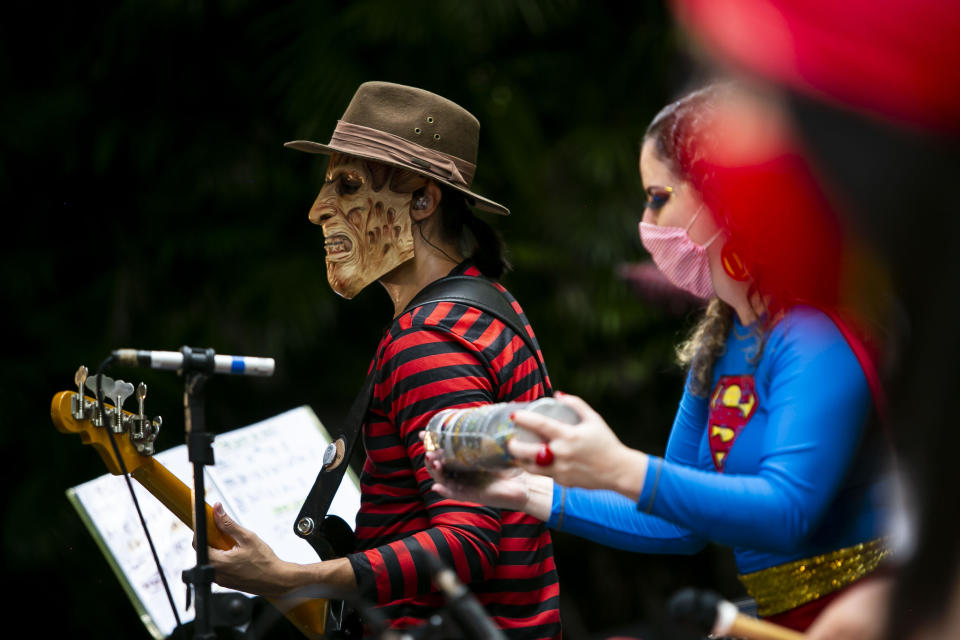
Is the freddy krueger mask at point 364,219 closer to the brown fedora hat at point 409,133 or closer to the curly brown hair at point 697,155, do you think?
the brown fedora hat at point 409,133

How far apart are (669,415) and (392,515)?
324cm

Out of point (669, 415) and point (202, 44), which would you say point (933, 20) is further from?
point (202, 44)

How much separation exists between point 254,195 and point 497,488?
11.8 ft

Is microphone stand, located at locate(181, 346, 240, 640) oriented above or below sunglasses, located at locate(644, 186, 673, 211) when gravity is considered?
below

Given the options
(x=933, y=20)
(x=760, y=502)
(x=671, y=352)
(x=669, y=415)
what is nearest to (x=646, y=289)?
(x=671, y=352)

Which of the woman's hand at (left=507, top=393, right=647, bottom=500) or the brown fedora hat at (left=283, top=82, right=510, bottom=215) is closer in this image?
the woman's hand at (left=507, top=393, right=647, bottom=500)

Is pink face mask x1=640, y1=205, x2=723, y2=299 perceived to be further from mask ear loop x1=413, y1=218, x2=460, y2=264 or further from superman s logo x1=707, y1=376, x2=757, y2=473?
mask ear loop x1=413, y1=218, x2=460, y2=264

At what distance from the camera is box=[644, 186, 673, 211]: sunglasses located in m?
1.83

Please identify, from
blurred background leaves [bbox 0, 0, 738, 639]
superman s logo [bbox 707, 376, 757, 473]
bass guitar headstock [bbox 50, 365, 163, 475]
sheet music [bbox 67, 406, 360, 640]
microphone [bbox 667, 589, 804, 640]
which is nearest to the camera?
microphone [bbox 667, 589, 804, 640]

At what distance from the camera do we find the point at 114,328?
15.7 feet

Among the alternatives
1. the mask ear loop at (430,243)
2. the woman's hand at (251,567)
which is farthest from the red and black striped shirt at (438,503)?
the mask ear loop at (430,243)

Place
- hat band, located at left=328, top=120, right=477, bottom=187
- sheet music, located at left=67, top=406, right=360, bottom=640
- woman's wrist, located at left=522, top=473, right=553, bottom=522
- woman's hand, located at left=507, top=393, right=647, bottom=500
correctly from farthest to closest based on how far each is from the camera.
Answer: sheet music, located at left=67, top=406, right=360, bottom=640 → hat band, located at left=328, top=120, right=477, bottom=187 → woman's wrist, located at left=522, top=473, right=553, bottom=522 → woman's hand, located at left=507, top=393, right=647, bottom=500

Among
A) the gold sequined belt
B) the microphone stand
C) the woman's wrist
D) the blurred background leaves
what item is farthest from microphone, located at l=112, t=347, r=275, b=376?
the blurred background leaves

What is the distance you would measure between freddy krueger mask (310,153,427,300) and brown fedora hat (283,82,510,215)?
0.06 meters
